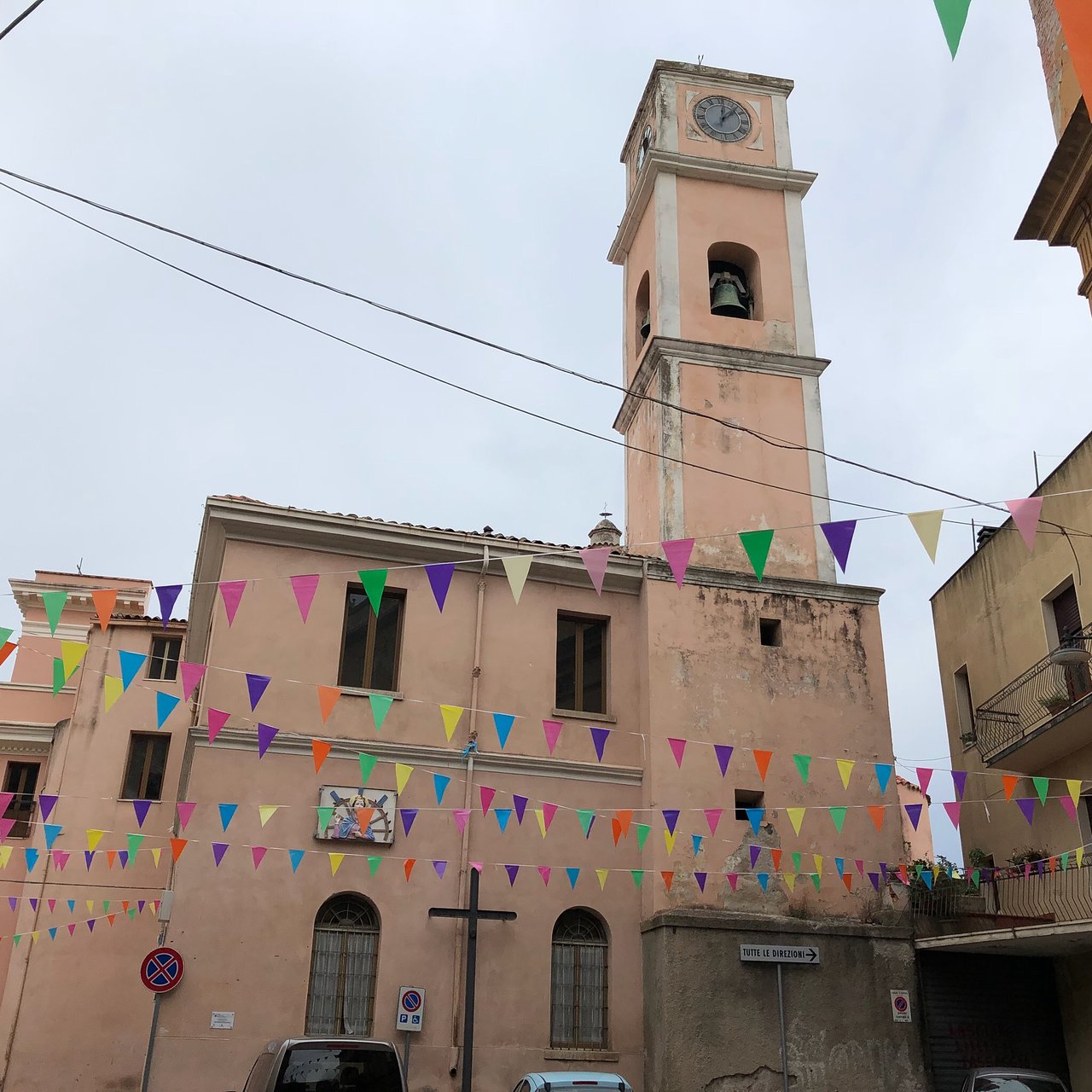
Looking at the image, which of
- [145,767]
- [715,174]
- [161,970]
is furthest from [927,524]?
[145,767]

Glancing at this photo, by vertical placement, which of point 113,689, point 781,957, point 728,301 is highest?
point 728,301

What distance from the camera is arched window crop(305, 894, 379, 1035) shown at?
13195 millimetres

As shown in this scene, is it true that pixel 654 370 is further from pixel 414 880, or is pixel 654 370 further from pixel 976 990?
pixel 976 990

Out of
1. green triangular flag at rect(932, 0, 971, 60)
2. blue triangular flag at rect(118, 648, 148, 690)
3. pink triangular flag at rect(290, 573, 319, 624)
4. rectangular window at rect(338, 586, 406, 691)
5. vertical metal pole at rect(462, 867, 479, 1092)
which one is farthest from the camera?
rectangular window at rect(338, 586, 406, 691)

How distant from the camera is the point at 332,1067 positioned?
29.4 feet

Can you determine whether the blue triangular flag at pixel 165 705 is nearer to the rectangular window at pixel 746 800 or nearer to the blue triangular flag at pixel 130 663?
the blue triangular flag at pixel 130 663

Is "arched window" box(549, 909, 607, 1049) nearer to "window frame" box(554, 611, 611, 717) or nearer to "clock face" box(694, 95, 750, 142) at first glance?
"window frame" box(554, 611, 611, 717)

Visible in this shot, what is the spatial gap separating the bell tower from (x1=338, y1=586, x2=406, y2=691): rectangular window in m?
3.70

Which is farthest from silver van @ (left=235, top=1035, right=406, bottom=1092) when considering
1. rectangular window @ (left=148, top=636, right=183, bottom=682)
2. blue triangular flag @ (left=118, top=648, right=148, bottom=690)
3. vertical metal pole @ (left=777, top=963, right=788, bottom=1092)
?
rectangular window @ (left=148, top=636, right=183, bottom=682)

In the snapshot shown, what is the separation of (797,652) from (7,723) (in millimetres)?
18951

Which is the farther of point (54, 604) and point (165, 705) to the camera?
point (165, 705)

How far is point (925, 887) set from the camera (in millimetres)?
15109

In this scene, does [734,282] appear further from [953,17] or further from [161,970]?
[953,17]

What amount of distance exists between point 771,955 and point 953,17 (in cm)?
1184
